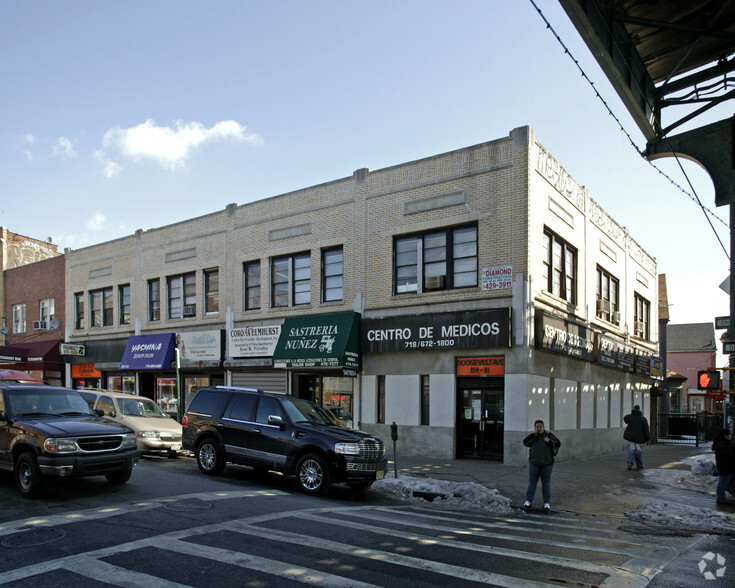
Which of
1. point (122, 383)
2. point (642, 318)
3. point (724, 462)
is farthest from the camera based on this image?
point (642, 318)

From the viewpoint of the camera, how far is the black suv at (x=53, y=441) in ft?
31.2

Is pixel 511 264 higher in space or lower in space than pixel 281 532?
higher

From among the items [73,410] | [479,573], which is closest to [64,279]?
[73,410]

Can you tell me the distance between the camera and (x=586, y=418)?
2142 centimetres

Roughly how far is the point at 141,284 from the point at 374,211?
12.8m

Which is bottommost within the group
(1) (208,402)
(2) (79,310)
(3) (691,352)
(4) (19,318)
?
(3) (691,352)

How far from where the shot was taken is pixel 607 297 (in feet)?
79.9

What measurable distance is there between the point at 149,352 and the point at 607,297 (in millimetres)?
18584

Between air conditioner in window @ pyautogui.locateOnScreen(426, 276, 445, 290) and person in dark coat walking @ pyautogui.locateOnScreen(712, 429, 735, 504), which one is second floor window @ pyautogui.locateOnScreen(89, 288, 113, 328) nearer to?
air conditioner in window @ pyautogui.locateOnScreen(426, 276, 445, 290)

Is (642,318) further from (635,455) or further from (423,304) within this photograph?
(423,304)

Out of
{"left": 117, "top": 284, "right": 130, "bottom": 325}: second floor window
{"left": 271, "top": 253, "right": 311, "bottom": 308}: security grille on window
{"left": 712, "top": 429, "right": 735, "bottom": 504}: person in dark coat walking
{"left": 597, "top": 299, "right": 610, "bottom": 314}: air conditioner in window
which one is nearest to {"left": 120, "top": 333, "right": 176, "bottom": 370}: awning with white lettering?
{"left": 117, "top": 284, "right": 130, "bottom": 325}: second floor window

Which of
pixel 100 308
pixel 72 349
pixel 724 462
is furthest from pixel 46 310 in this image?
pixel 724 462

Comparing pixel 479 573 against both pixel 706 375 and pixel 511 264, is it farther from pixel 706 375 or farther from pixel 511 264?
pixel 511 264

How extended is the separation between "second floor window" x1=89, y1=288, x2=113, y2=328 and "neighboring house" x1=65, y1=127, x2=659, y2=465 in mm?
2893
